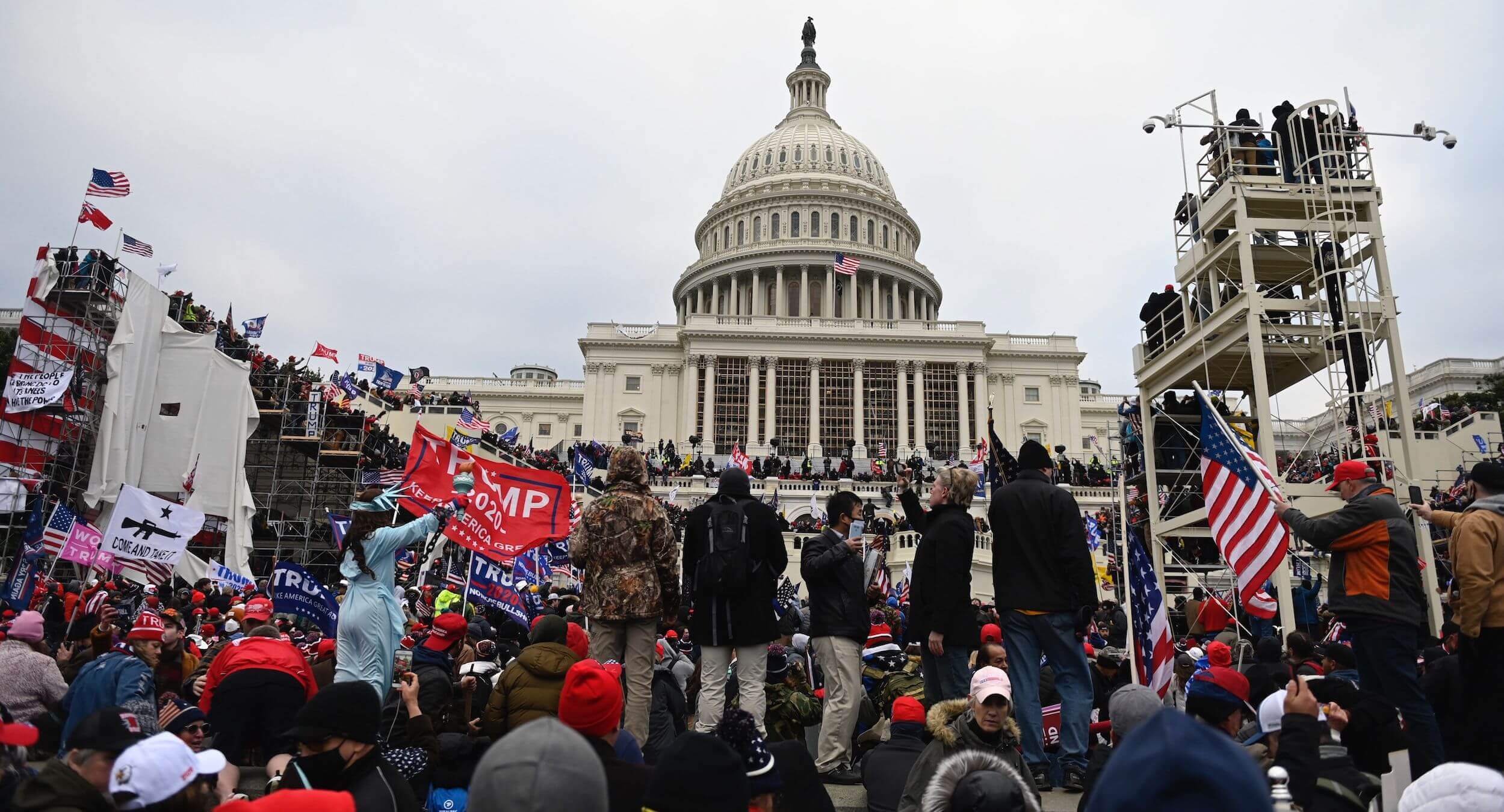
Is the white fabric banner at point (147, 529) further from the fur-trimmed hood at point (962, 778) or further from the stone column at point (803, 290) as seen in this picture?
the stone column at point (803, 290)

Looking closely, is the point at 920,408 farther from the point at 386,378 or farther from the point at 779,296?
the point at 386,378

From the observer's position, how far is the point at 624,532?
281 inches

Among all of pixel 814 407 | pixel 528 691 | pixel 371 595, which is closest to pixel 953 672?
pixel 528 691

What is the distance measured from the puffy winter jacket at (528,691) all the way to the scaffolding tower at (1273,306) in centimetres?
1072

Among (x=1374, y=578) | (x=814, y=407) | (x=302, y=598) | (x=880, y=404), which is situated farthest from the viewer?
(x=880, y=404)

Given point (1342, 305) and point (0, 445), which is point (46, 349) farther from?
point (1342, 305)

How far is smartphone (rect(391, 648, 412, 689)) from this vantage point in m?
7.40

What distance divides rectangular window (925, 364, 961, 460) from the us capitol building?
82 millimetres

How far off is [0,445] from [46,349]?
283 centimetres

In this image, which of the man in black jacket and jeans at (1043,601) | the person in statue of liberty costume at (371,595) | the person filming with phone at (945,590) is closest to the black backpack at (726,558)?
the person filming with phone at (945,590)

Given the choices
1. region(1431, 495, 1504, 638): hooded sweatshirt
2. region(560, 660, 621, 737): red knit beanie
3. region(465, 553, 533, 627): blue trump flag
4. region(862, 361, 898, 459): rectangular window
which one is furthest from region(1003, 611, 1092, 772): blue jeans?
region(862, 361, 898, 459): rectangular window

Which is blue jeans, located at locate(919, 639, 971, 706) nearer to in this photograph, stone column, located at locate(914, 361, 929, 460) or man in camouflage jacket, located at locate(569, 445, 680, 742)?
man in camouflage jacket, located at locate(569, 445, 680, 742)

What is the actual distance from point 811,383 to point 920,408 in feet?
22.0

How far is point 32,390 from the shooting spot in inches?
886
